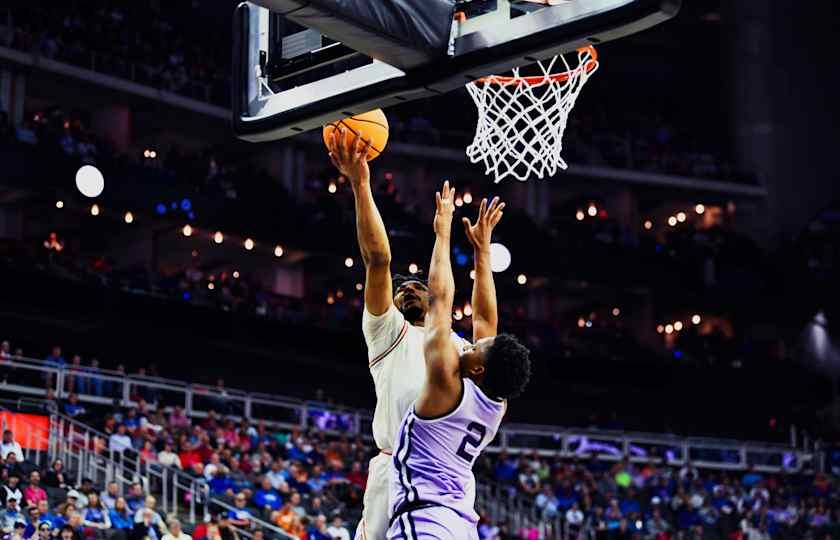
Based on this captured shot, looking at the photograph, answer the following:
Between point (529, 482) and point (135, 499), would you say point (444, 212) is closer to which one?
point (135, 499)

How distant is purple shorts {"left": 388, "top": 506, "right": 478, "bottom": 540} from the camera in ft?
18.5

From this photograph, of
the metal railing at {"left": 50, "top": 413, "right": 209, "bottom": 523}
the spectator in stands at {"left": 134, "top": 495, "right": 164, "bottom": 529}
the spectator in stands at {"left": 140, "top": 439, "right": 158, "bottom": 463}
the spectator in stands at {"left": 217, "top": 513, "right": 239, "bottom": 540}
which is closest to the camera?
the spectator in stands at {"left": 134, "top": 495, "right": 164, "bottom": 529}

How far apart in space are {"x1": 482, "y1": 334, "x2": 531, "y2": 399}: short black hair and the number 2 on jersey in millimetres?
202

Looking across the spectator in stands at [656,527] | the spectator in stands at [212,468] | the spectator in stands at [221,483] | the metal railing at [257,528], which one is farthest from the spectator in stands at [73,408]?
the spectator in stands at [656,527]

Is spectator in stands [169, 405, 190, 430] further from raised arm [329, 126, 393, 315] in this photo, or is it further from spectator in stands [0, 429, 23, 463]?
raised arm [329, 126, 393, 315]

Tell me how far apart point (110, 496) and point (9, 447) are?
1389 millimetres

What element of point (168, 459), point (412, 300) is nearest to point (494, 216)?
point (412, 300)

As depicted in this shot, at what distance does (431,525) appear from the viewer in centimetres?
564

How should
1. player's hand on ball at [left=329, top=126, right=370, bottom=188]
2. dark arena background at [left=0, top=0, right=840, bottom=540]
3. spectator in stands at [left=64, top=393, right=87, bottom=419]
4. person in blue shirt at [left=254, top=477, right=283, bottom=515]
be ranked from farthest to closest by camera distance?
1. dark arena background at [left=0, top=0, right=840, bottom=540]
2. spectator in stands at [left=64, top=393, right=87, bottom=419]
3. person in blue shirt at [left=254, top=477, right=283, bottom=515]
4. player's hand on ball at [left=329, top=126, right=370, bottom=188]

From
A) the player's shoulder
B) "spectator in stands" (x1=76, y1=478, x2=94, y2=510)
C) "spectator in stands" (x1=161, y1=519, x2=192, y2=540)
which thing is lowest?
"spectator in stands" (x1=161, y1=519, x2=192, y2=540)

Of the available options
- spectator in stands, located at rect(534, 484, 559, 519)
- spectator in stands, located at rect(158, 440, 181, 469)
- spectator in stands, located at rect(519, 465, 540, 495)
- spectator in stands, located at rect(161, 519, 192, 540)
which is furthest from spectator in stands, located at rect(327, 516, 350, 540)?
spectator in stands, located at rect(519, 465, 540, 495)

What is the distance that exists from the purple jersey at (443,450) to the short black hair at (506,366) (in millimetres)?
113

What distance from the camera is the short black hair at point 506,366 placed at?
217 inches

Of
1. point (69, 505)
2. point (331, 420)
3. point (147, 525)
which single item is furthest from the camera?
point (331, 420)
